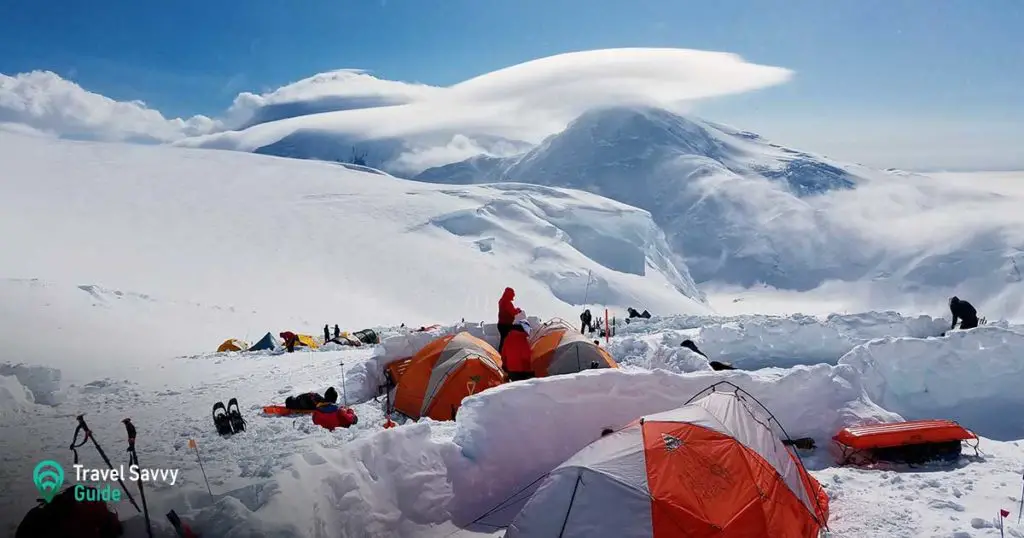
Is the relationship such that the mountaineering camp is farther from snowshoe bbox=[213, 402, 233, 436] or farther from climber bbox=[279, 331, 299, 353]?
climber bbox=[279, 331, 299, 353]

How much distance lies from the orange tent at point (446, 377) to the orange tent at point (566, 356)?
1.23 meters

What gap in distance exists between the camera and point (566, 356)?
40.0 ft

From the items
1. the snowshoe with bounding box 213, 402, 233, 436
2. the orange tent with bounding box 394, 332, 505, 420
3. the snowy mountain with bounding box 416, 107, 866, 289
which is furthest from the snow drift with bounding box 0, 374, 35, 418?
the snowy mountain with bounding box 416, 107, 866, 289

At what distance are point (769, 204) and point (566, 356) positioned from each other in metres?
137

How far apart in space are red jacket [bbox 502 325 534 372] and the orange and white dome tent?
206 inches

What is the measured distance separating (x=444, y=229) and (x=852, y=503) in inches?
1625

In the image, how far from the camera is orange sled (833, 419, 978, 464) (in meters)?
7.87

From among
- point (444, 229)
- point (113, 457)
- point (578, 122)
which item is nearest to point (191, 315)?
point (113, 457)

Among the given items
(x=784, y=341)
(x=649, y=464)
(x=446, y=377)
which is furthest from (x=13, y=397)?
(x=784, y=341)

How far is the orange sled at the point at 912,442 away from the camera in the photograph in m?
7.87

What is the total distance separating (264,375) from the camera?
12.9m

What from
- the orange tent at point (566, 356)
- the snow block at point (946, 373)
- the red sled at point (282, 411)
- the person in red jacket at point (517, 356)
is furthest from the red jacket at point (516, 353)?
the snow block at point (946, 373)

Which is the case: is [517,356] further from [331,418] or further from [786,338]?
[786,338]

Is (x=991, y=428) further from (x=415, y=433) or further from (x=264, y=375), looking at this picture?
(x=264, y=375)
